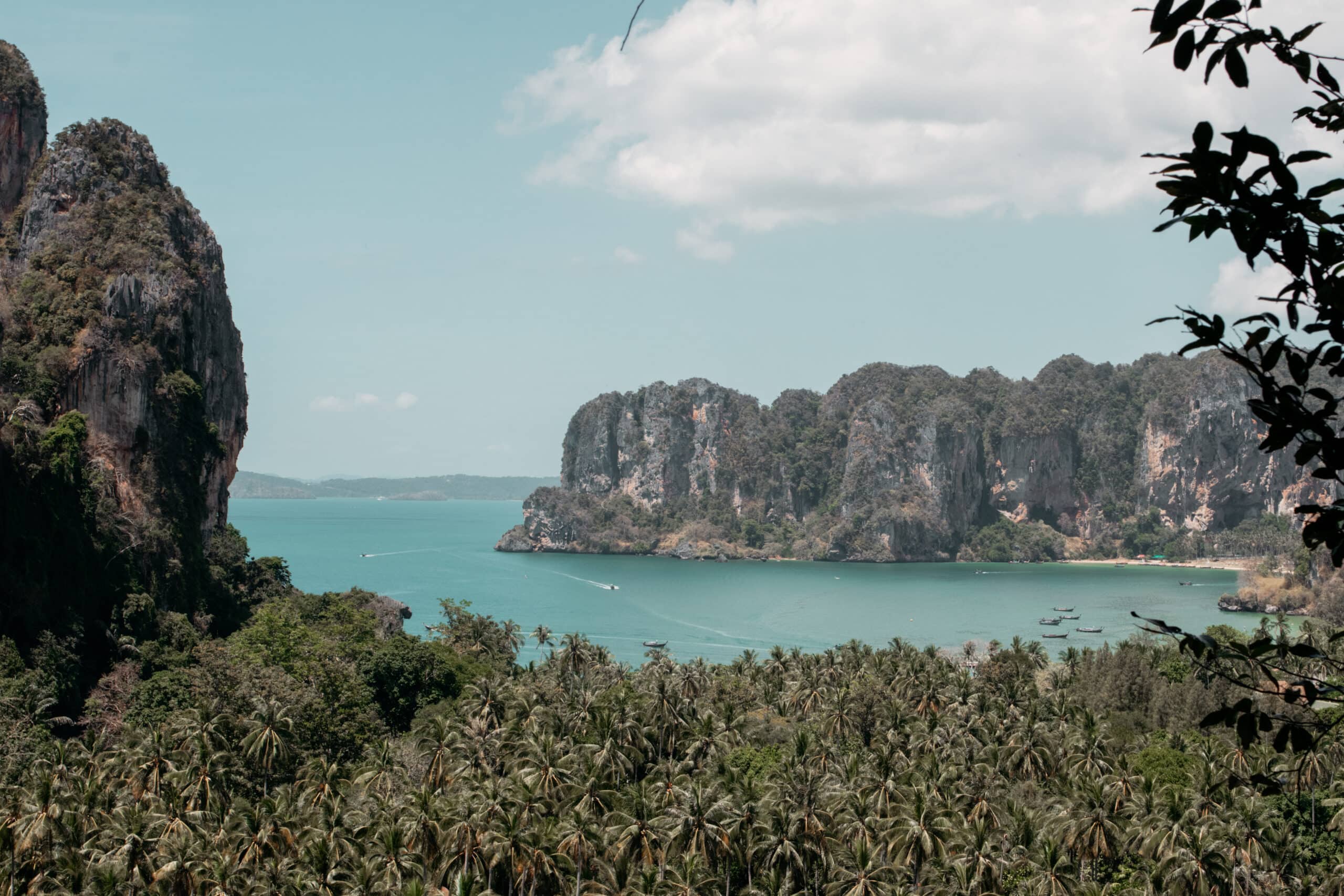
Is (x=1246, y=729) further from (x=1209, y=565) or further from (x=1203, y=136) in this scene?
(x=1209, y=565)

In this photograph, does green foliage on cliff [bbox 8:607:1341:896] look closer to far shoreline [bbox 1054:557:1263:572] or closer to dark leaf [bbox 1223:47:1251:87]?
dark leaf [bbox 1223:47:1251:87]

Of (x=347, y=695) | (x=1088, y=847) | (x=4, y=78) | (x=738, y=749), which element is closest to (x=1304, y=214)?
(x=1088, y=847)

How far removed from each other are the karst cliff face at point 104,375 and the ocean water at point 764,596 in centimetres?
3190

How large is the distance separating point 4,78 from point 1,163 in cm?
554

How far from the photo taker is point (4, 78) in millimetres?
76562

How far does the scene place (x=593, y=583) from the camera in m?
154

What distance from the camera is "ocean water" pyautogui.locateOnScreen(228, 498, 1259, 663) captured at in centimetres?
10750

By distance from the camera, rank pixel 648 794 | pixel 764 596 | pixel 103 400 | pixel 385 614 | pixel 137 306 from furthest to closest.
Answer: pixel 764 596, pixel 385 614, pixel 137 306, pixel 103 400, pixel 648 794

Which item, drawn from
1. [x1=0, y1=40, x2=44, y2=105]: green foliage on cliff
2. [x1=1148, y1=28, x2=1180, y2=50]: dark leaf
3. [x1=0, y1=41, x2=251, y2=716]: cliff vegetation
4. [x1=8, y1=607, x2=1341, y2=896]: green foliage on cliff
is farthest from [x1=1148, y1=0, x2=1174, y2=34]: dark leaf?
[x1=0, y1=40, x2=44, y2=105]: green foliage on cliff

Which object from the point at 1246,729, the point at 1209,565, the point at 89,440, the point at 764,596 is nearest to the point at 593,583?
the point at 764,596

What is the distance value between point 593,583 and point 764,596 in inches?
986

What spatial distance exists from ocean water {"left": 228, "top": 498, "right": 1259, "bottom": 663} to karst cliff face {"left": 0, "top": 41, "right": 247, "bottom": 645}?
3190 centimetres

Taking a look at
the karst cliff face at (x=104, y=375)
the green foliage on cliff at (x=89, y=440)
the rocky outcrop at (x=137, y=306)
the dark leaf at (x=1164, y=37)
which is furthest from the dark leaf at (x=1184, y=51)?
the rocky outcrop at (x=137, y=306)

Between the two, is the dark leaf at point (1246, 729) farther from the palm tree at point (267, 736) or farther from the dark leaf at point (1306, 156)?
the palm tree at point (267, 736)
